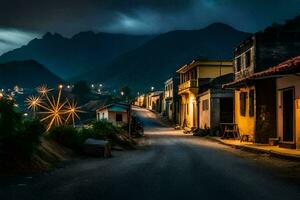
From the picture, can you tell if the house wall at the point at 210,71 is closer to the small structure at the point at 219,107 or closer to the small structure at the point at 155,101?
the small structure at the point at 219,107

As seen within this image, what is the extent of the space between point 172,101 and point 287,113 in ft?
187

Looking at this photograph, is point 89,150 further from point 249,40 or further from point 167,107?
point 167,107

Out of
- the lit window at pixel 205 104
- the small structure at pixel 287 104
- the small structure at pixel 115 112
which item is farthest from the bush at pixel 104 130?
the small structure at pixel 115 112

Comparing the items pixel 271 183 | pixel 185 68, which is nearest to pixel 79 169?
pixel 271 183

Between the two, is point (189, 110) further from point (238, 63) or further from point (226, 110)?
point (238, 63)

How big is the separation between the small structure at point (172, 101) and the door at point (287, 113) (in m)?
50.8

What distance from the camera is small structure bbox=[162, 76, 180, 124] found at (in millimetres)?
78250

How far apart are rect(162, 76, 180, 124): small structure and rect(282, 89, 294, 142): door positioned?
50.8m

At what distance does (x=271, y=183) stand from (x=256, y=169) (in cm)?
354

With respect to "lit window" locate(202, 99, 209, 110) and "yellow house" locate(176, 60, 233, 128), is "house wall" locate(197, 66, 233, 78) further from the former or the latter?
"lit window" locate(202, 99, 209, 110)

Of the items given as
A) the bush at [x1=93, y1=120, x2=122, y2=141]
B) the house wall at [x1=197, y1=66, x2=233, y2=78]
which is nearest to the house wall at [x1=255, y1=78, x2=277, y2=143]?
the bush at [x1=93, y1=120, x2=122, y2=141]

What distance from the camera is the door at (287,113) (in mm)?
24391

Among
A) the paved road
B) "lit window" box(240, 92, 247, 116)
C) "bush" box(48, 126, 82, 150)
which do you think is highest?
"lit window" box(240, 92, 247, 116)

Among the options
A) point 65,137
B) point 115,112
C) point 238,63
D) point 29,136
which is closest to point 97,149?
point 65,137
